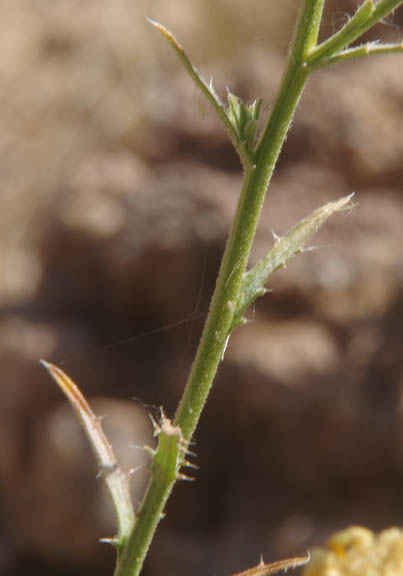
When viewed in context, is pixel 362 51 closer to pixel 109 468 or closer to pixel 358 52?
pixel 358 52

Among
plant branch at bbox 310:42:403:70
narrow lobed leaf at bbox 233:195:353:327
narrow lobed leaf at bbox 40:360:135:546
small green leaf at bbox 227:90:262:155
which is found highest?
plant branch at bbox 310:42:403:70

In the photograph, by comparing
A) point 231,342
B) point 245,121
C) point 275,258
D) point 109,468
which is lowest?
point 109,468

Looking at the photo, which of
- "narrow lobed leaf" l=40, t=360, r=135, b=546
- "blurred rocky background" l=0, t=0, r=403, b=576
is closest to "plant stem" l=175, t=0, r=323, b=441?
"narrow lobed leaf" l=40, t=360, r=135, b=546

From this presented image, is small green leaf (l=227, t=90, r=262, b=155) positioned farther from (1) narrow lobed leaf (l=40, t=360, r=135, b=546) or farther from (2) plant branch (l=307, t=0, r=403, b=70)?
(1) narrow lobed leaf (l=40, t=360, r=135, b=546)

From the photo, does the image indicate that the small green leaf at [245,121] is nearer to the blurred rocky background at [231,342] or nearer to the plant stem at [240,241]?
the plant stem at [240,241]

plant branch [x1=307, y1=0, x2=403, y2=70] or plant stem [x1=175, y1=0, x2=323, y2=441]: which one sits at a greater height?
plant branch [x1=307, y1=0, x2=403, y2=70]

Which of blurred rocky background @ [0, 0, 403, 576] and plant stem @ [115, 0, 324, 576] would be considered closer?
plant stem @ [115, 0, 324, 576]

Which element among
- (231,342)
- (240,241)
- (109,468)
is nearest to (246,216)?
(240,241)
